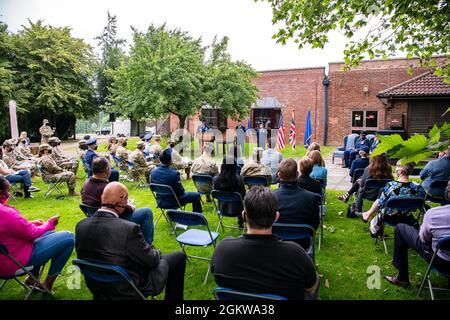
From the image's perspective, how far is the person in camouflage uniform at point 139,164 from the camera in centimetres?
964

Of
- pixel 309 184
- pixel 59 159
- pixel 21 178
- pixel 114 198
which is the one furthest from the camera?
pixel 59 159

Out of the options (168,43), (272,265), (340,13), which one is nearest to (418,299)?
(272,265)

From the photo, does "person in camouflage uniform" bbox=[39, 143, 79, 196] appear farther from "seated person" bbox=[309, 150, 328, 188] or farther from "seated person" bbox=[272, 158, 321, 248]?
"seated person" bbox=[272, 158, 321, 248]

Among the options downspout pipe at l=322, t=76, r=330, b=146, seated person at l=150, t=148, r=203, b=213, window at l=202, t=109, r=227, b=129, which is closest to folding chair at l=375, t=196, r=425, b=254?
seated person at l=150, t=148, r=203, b=213

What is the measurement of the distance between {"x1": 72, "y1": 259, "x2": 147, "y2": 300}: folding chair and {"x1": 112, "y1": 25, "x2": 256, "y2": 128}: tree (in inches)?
467

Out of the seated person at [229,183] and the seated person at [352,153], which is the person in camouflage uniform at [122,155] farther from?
the seated person at [352,153]

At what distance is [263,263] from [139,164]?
811 cm

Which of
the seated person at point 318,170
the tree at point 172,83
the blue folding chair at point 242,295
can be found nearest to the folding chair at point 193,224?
the blue folding chair at point 242,295

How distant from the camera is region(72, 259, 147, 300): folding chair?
253 centimetres

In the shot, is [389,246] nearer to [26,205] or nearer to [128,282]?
[128,282]

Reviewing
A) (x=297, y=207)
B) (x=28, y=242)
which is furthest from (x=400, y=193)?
(x=28, y=242)

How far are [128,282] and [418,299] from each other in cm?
300

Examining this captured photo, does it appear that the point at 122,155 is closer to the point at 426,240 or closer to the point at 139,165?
the point at 139,165

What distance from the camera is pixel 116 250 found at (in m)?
2.63
